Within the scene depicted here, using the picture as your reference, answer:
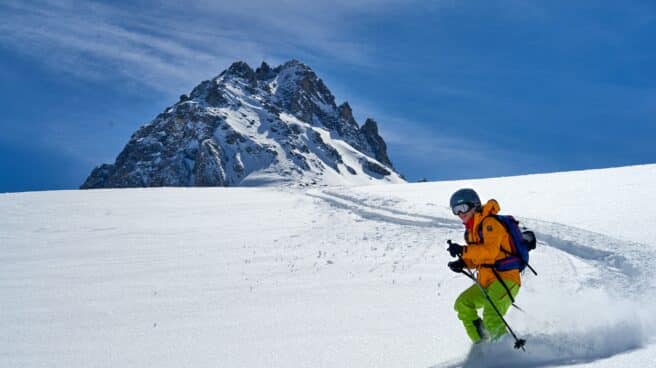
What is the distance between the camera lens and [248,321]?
22.8ft

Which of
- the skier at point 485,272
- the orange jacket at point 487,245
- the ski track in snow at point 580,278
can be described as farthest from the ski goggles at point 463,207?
the ski track in snow at point 580,278

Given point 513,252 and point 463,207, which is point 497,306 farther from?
point 463,207

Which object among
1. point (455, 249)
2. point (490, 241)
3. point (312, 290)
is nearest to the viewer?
point (490, 241)

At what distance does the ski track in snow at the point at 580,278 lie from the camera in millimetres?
4766

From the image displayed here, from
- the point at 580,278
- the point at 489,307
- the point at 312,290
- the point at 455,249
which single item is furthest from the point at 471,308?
the point at 580,278

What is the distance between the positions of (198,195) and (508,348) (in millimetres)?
26010

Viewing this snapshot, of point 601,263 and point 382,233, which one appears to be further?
point 382,233

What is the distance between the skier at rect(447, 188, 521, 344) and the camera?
504 cm

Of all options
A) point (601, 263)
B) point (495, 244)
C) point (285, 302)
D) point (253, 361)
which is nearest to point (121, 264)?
point (285, 302)

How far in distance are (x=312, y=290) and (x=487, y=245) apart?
164 inches

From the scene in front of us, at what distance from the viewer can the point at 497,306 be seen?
5129 mm

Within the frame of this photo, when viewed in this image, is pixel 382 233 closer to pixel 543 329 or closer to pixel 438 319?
pixel 438 319

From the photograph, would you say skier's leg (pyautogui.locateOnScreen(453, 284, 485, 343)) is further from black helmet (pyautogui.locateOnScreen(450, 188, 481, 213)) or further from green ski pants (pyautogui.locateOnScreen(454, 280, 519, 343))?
black helmet (pyautogui.locateOnScreen(450, 188, 481, 213))

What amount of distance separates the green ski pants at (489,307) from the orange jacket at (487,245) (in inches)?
3.7
